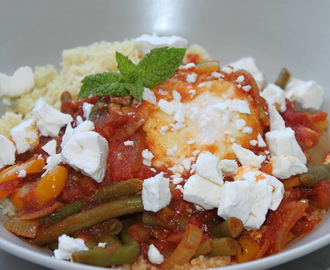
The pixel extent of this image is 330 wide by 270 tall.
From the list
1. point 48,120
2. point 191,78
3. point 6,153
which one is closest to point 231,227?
point 191,78

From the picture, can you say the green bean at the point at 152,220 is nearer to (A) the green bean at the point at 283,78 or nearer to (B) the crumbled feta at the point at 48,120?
(B) the crumbled feta at the point at 48,120

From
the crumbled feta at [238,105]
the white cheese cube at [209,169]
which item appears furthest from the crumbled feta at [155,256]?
the crumbled feta at [238,105]

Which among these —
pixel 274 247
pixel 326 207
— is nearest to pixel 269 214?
pixel 274 247

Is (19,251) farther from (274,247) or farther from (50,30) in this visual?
(50,30)

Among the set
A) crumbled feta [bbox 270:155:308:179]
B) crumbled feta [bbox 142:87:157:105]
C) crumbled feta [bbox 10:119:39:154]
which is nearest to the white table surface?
crumbled feta [bbox 270:155:308:179]

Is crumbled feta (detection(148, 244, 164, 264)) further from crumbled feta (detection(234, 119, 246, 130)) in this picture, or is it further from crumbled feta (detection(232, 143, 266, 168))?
crumbled feta (detection(234, 119, 246, 130))
